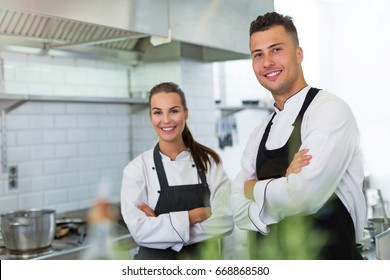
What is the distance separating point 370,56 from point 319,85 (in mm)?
173

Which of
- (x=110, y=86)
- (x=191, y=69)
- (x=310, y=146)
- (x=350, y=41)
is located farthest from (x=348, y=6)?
(x=110, y=86)

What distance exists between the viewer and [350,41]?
1.29 m

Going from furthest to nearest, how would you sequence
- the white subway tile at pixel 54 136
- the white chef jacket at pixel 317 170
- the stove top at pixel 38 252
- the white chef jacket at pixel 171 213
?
1. the white subway tile at pixel 54 136
2. the stove top at pixel 38 252
3. the white chef jacket at pixel 171 213
4. the white chef jacket at pixel 317 170

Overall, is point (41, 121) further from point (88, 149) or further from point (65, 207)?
point (65, 207)

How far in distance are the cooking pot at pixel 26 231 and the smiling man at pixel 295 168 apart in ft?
2.35

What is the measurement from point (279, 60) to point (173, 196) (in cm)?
43

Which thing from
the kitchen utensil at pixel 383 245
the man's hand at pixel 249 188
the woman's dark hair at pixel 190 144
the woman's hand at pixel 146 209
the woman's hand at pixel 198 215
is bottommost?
the kitchen utensil at pixel 383 245

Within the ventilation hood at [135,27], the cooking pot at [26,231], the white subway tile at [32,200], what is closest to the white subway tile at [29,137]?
the white subway tile at [32,200]

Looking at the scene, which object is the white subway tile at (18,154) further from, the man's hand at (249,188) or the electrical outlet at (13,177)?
the man's hand at (249,188)

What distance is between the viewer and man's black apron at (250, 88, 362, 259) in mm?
1131

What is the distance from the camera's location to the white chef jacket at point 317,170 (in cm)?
108

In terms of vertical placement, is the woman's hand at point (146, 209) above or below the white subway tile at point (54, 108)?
below
